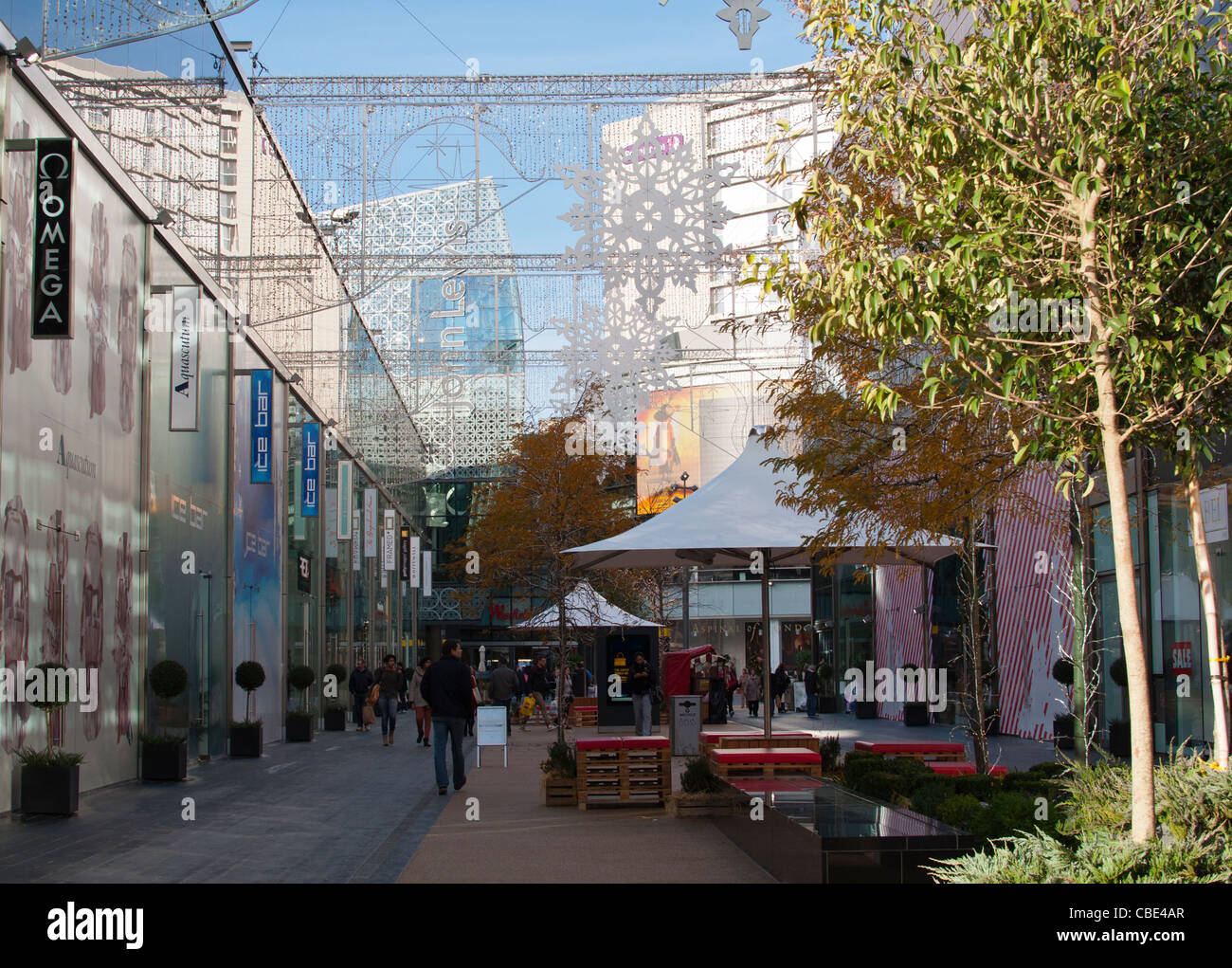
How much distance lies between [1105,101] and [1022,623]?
75.0 ft

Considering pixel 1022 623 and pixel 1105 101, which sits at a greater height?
pixel 1105 101

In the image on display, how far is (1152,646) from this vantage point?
19516 millimetres

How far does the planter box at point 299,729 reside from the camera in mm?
27469

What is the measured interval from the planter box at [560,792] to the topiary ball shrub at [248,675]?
33.0ft

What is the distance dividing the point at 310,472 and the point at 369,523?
1040 cm

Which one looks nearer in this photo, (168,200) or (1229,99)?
(1229,99)

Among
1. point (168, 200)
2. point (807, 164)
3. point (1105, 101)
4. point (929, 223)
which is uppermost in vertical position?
point (168, 200)

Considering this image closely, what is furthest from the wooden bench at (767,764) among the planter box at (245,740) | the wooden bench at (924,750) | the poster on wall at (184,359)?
the planter box at (245,740)

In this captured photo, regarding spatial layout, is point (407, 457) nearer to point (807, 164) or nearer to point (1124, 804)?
point (807, 164)

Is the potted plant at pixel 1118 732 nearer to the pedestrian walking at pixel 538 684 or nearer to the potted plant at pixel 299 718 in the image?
the potted plant at pixel 299 718

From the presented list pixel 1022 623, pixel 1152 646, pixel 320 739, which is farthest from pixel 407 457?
pixel 1152 646

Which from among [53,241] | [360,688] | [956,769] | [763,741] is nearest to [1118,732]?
[763,741]

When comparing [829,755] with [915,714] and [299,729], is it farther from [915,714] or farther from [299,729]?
[915,714]
